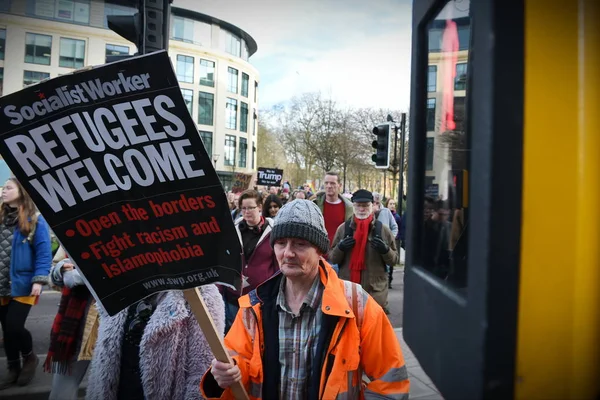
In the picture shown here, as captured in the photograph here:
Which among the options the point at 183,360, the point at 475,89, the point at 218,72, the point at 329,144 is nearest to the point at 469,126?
the point at 475,89

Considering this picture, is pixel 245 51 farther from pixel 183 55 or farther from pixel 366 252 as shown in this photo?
pixel 366 252

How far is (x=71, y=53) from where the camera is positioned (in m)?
41.7

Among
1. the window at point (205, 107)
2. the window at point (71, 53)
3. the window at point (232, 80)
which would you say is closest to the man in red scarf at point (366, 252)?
the window at point (71, 53)

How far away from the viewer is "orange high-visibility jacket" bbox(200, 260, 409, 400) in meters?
1.87

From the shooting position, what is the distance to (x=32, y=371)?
177 inches

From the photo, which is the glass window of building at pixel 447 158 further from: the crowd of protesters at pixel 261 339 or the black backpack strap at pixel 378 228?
the black backpack strap at pixel 378 228

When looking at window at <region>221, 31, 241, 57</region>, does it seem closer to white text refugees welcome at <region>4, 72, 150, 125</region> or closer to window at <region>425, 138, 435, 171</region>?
white text refugees welcome at <region>4, 72, 150, 125</region>

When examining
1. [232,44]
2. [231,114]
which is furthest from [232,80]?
[232,44]

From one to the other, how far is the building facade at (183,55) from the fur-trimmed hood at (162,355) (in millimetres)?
35361

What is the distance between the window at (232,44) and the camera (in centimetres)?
5053

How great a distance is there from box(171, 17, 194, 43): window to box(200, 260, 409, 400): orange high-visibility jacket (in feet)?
159

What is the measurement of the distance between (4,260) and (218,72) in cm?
4691

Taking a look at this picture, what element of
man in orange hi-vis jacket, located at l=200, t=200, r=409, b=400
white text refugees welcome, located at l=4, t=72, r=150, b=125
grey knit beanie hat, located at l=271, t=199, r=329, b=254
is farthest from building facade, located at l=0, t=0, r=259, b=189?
white text refugees welcome, located at l=4, t=72, r=150, b=125

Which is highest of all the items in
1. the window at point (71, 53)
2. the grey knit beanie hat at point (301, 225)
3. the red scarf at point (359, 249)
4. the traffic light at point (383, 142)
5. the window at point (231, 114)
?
the window at point (71, 53)
